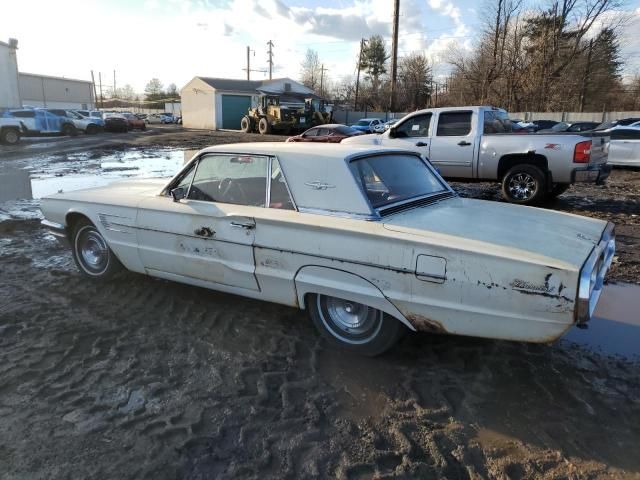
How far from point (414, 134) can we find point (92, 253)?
672 centimetres

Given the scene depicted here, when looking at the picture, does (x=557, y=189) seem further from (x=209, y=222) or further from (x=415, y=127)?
(x=209, y=222)

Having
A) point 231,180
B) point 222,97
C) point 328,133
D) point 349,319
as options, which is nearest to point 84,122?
point 222,97

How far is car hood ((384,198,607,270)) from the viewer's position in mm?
2777

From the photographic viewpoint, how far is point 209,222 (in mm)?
3824

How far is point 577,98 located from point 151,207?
41.2 m

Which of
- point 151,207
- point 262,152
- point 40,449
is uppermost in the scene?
point 262,152

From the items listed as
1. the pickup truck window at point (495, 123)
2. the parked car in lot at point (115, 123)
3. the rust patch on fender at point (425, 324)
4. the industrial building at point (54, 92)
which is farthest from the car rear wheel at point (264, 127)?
the industrial building at point (54, 92)

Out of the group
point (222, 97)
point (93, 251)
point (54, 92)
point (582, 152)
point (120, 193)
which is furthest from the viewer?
point (54, 92)

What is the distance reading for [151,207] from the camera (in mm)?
4230

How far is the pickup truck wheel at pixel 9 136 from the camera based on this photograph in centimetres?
2400

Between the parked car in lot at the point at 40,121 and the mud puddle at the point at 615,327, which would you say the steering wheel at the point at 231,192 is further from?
the parked car in lot at the point at 40,121

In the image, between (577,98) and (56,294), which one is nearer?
(56,294)

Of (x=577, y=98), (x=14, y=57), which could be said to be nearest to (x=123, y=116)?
(x=14, y=57)

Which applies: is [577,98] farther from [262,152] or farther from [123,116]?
[262,152]
